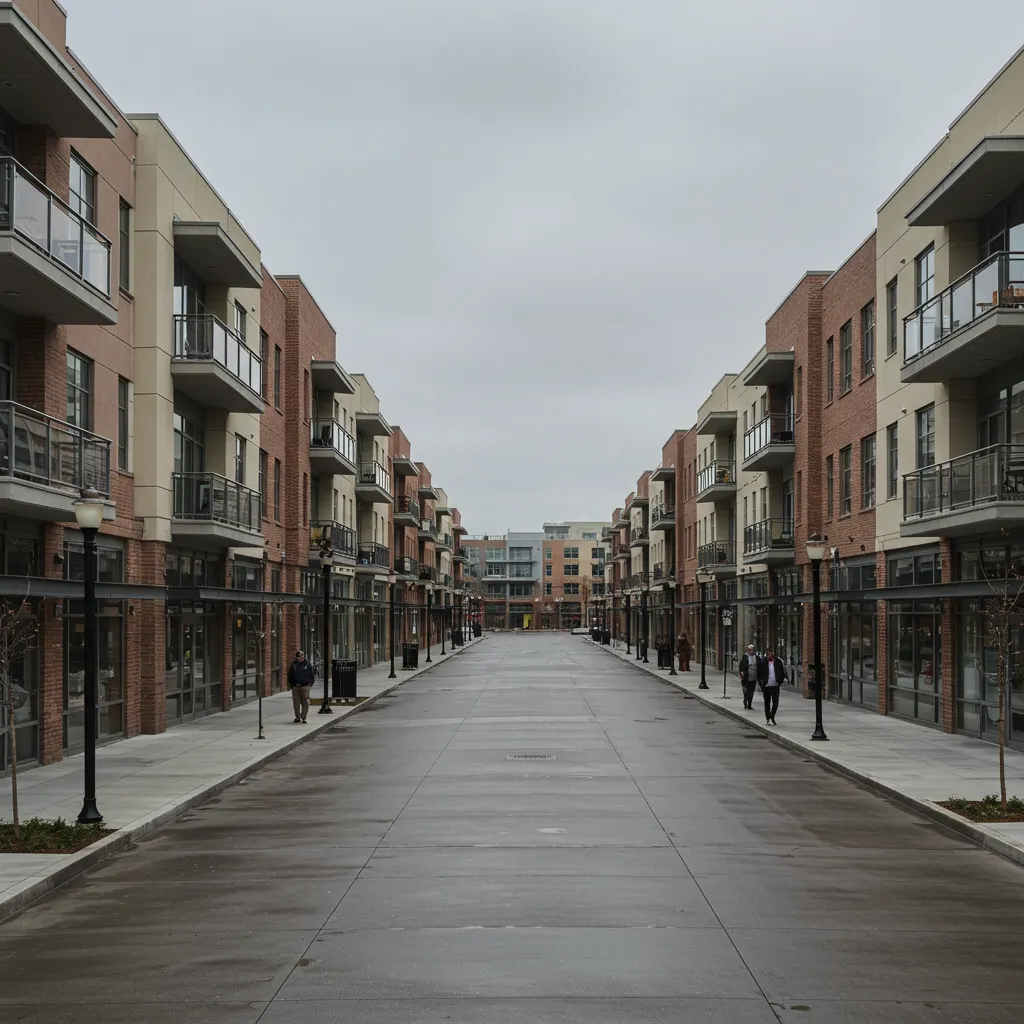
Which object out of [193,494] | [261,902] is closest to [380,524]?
[193,494]

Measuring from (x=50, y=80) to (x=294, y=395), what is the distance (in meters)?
22.8

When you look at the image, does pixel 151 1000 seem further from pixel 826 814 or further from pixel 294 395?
pixel 294 395

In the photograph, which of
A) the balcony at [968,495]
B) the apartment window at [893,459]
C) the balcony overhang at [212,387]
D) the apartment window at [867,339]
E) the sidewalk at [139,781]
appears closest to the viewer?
the sidewalk at [139,781]

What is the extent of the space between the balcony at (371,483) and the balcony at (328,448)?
285 inches

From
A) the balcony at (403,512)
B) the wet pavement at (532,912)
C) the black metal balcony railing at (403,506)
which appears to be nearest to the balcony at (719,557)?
the balcony at (403,512)

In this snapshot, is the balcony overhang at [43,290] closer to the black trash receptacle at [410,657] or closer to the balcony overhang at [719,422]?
the balcony overhang at [719,422]

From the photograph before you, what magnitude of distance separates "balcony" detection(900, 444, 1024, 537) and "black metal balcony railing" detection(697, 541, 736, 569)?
25.6m

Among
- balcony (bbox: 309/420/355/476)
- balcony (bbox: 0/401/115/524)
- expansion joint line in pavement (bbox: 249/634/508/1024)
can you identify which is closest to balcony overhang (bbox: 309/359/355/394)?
balcony (bbox: 309/420/355/476)

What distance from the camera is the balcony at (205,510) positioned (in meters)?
25.1

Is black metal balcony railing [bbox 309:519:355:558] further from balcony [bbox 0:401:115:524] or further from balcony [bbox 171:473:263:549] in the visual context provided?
balcony [bbox 0:401:115:524]

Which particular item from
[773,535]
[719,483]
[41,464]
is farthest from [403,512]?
[41,464]

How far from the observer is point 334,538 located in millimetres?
46031

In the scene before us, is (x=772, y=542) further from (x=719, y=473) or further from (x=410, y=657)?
(x=410, y=657)

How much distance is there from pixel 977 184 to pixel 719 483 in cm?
2964
